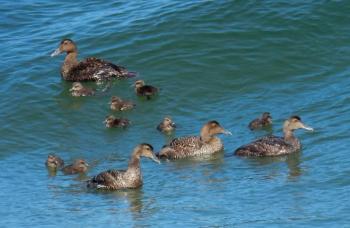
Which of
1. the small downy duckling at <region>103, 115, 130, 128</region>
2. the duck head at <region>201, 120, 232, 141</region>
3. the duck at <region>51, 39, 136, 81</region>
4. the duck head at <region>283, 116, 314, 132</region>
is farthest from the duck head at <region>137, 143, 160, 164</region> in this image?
the duck at <region>51, 39, 136, 81</region>

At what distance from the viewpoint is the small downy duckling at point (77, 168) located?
19.9 meters

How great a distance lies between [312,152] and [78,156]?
4.42 metres

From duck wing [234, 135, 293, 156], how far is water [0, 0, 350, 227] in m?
0.18

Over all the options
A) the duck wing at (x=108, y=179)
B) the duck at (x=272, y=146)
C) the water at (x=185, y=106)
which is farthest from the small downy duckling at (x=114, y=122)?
the duck wing at (x=108, y=179)

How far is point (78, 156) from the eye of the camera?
851 inches

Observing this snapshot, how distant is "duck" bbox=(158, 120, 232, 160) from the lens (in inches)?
810

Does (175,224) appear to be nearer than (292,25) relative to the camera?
Yes

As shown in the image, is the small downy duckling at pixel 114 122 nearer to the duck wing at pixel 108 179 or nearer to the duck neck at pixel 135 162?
the duck neck at pixel 135 162

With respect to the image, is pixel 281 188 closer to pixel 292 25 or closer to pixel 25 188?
pixel 25 188

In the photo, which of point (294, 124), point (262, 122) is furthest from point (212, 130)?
point (294, 124)

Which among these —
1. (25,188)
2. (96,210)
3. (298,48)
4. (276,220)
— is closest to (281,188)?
(276,220)

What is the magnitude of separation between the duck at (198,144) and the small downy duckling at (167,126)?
1195mm

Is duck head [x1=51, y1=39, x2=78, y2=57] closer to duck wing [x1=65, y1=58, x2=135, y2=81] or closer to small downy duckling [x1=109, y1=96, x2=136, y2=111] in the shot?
duck wing [x1=65, y1=58, x2=135, y2=81]

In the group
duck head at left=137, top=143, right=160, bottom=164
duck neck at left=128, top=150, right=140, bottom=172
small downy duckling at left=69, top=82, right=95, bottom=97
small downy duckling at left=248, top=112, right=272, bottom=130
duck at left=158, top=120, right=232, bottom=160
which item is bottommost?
duck neck at left=128, top=150, right=140, bottom=172
